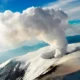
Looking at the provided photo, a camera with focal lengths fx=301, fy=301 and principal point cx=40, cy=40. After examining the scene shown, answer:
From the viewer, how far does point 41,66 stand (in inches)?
217

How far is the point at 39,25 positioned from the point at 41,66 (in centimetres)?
77

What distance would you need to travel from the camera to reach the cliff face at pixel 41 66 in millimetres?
5379

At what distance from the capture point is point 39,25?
17.4 ft

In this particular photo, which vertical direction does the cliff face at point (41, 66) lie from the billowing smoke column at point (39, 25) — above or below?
below

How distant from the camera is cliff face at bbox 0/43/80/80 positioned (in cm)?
538

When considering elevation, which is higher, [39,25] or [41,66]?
[39,25]

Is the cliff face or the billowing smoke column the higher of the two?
the billowing smoke column

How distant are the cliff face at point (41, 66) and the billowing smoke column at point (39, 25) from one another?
0.19 metres

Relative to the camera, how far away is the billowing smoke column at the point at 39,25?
5.27 metres

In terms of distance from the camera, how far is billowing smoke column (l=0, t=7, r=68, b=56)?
5270 millimetres

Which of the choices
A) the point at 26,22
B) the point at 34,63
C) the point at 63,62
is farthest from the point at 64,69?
the point at 26,22

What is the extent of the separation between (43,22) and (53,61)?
2.37 ft

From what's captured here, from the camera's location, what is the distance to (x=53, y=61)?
5.40 m

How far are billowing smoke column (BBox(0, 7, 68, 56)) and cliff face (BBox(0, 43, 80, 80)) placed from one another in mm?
195
